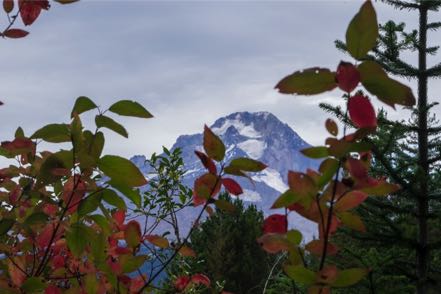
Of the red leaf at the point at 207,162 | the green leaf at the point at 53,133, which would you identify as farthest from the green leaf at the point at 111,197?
the red leaf at the point at 207,162

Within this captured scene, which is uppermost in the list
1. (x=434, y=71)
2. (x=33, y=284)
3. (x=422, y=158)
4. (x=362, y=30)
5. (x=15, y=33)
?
(x=434, y=71)

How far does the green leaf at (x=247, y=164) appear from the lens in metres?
1.01

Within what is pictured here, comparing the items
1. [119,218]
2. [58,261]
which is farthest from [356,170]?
[58,261]

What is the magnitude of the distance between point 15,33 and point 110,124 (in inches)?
15.8

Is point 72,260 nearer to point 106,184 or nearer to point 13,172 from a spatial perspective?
point 13,172

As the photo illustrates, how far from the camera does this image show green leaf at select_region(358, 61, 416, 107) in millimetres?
764

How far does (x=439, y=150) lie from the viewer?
680 centimetres

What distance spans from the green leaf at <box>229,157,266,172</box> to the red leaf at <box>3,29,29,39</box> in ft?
2.03

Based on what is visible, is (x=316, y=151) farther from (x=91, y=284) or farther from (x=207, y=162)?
(x=91, y=284)

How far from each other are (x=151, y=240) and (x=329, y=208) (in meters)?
0.75

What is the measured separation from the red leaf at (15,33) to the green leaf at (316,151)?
0.79 metres

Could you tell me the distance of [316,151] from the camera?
83 cm

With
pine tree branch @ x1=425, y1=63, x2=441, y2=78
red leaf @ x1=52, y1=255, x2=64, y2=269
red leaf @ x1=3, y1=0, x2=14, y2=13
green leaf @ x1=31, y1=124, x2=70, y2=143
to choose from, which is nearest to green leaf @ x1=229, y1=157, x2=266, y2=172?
green leaf @ x1=31, y1=124, x2=70, y2=143

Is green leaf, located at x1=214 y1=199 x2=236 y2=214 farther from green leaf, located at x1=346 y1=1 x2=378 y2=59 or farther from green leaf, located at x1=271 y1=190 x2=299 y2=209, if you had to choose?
green leaf, located at x1=346 y1=1 x2=378 y2=59
